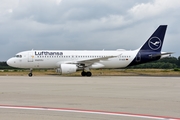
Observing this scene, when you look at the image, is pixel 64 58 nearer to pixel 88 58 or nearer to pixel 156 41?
pixel 88 58

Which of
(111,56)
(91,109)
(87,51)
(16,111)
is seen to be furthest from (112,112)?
(87,51)

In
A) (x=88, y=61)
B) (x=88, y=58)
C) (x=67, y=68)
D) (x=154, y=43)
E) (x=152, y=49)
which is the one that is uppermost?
(x=154, y=43)

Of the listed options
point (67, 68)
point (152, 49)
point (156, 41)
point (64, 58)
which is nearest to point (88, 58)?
point (64, 58)

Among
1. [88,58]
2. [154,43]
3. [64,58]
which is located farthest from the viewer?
[154,43]

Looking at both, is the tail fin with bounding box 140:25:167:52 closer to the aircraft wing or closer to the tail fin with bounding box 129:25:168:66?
the tail fin with bounding box 129:25:168:66

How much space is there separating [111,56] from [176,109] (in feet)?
86.9

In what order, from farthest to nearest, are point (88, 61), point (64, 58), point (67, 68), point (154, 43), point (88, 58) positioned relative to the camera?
point (154, 43)
point (88, 58)
point (64, 58)
point (88, 61)
point (67, 68)

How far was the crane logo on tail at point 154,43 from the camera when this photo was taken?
41.2 metres

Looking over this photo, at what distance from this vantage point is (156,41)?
136ft

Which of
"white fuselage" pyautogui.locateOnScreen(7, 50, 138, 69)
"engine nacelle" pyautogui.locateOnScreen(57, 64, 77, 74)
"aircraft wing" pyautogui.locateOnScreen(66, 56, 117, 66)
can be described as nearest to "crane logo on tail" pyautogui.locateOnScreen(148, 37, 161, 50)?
"white fuselage" pyautogui.locateOnScreen(7, 50, 138, 69)

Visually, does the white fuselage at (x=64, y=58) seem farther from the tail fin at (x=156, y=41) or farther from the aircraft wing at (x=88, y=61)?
the tail fin at (x=156, y=41)

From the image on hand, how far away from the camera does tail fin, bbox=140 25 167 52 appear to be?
41188 millimetres

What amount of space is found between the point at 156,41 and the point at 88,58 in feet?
30.2

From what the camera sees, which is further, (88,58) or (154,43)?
(154,43)
